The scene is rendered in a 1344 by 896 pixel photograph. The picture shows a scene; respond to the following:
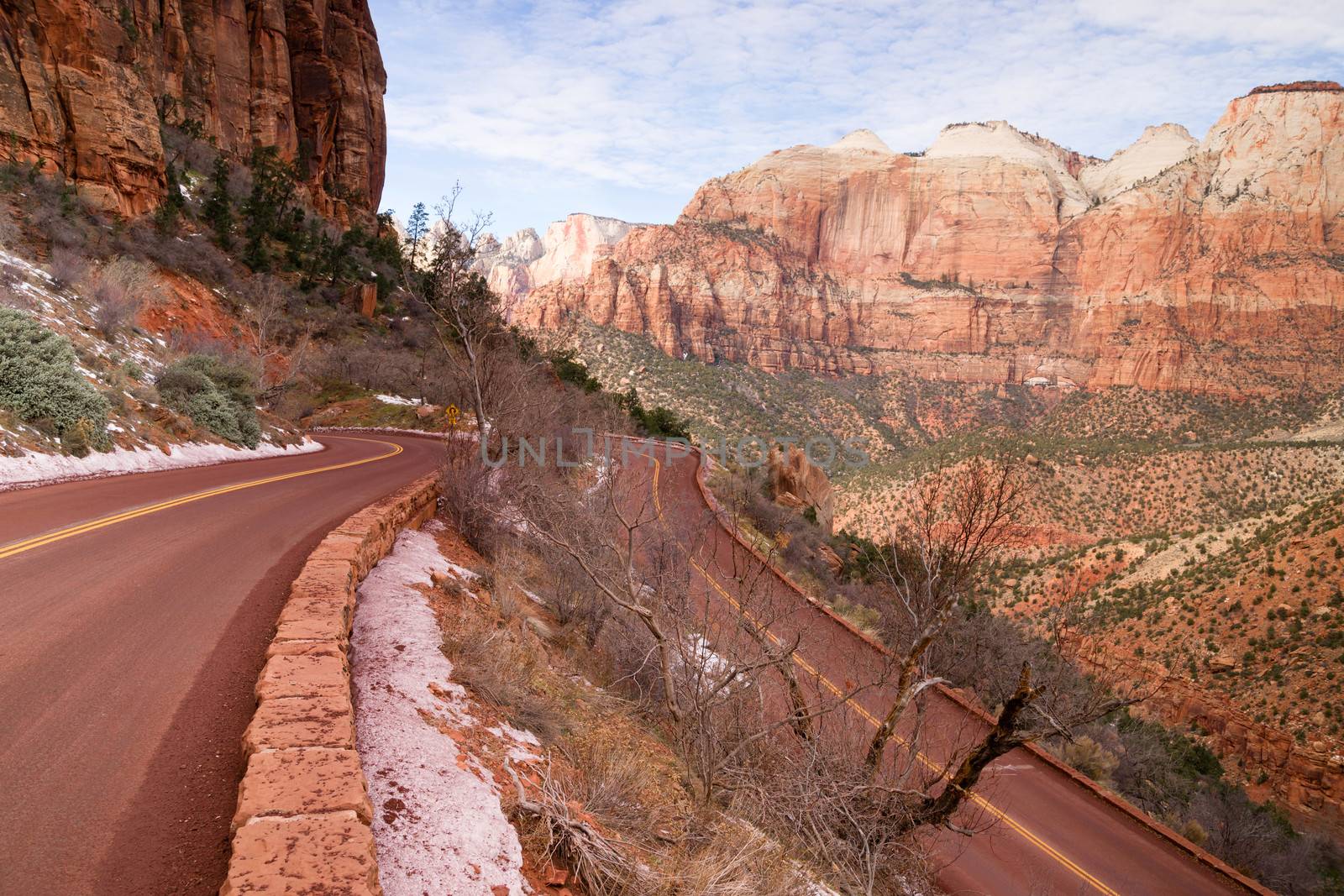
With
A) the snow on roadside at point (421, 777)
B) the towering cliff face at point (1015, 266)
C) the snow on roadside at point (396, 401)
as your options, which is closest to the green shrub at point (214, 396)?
the snow on roadside at point (421, 777)

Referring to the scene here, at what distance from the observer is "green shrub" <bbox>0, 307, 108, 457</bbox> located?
9.60 meters

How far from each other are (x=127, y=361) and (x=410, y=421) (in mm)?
16370

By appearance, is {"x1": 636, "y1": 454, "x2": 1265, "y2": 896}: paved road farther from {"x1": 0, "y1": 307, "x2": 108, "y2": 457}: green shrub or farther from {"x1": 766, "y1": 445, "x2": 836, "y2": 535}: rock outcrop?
{"x1": 766, "y1": 445, "x2": 836, "y2": 535}: rock outcrop

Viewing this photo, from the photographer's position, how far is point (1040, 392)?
101 meters

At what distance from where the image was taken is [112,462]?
1058 cm

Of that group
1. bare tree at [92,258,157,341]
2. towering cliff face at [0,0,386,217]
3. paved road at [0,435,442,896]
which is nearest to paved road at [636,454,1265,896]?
paved road at [0,435,442,896]

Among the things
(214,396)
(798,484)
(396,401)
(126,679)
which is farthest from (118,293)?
(798,484)

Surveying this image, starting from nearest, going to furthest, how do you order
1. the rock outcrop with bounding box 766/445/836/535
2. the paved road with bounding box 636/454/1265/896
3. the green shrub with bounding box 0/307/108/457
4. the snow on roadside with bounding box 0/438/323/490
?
the paved road with bounding box 636/454/1265/896
the snow on roadside with bounding box 0/438/323/490
the green shrub with bounding box 0/307/108/457
the rock outcrop with bounding box 766/445/836/535

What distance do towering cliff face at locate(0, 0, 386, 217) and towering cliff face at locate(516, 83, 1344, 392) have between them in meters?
44.0

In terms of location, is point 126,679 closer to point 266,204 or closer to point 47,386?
point 47,386

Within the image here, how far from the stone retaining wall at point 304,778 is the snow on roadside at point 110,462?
6996mm

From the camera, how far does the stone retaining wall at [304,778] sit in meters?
2.25

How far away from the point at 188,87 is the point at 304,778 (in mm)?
55372

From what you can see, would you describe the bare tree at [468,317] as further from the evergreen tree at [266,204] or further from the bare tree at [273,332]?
the evergreen tree at [266,204]
